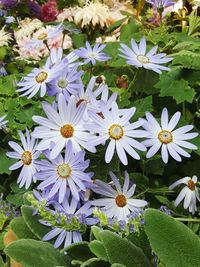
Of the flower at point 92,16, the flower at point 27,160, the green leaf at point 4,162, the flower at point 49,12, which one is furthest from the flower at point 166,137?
the flower at point 49,12

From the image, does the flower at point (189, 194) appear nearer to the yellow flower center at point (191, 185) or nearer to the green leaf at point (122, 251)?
the yellow flower center at point (191, 185)

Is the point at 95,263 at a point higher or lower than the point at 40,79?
lower

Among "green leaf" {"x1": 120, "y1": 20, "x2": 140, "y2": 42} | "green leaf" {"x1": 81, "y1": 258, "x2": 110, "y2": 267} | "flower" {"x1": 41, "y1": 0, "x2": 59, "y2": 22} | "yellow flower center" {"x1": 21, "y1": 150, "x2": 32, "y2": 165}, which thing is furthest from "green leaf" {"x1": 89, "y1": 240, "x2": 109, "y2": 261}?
"flower" {"x1": 41, "y1": 0, "x2": 59, "y2": 22}

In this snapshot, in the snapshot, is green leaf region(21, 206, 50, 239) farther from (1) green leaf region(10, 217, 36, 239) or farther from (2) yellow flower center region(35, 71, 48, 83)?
(2) yellow flower center region(35, 71, 48, 83)

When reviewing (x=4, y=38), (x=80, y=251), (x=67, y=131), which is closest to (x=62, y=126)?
(x=67, y=131)

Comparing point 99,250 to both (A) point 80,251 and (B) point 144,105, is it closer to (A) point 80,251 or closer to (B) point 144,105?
(A) point 80,251

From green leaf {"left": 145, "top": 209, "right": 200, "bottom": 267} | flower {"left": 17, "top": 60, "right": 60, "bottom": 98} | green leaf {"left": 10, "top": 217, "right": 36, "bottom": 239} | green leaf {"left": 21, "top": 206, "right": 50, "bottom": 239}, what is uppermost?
flower {"left": 17, "top": 60, "right": 60, "bottom": 98}
